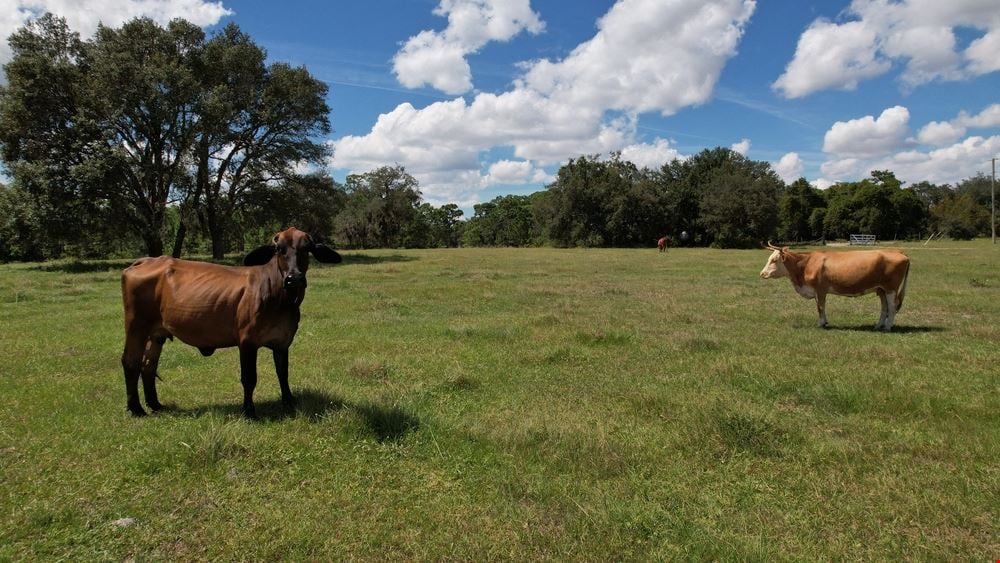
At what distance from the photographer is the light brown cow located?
1109 cm

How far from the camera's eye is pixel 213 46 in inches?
1319

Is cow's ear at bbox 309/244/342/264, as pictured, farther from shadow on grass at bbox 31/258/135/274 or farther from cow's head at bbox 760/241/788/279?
shadow on grass at bbox 31/258/135/274

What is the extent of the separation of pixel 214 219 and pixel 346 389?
1380 inches

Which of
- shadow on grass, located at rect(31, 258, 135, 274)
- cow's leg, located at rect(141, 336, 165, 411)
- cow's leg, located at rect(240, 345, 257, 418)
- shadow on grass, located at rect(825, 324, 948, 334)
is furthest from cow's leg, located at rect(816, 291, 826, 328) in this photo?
shadow on grass, located at rect(31, 258, 135, 274)

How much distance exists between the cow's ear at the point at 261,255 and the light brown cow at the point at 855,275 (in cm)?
1136

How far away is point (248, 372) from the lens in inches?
219

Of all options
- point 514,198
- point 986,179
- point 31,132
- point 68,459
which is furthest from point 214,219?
point 986,179

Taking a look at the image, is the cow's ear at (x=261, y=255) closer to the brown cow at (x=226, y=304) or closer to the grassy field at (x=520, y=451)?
the brown cow at (x=226, y=304)

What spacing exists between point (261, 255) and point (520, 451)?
340 cm

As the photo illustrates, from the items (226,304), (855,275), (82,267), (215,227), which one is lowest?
(82,267)

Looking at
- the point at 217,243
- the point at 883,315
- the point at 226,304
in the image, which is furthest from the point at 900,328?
the point at 217,243

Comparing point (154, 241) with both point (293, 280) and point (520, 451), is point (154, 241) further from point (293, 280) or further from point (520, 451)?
point (520, 451)

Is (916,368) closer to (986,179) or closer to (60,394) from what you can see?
(60,394)

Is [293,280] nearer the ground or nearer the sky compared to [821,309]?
nearer the sky
